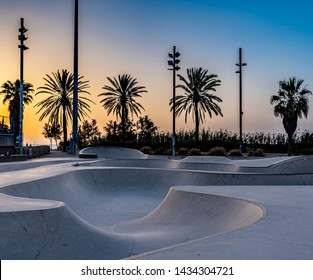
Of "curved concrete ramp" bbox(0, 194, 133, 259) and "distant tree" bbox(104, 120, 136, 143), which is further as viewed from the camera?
"distant tree" bbox(104, 120, 136, 143)

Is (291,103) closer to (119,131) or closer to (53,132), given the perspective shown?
(119,131)

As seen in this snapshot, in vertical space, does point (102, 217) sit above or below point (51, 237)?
below

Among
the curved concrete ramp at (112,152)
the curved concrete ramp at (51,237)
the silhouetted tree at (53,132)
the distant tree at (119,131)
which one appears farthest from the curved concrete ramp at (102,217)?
the silhouetted tree at (53,132)

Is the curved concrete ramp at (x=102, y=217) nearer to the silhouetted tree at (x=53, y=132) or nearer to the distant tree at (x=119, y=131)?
the distant tree at (x=119, y=131)

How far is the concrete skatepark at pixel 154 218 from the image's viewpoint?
432 centimetres

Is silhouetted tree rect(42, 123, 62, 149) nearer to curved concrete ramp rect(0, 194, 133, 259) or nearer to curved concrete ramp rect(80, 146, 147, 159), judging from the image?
curved concrete ramp rect(80, 146, 147, 159)

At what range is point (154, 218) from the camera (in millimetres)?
9281

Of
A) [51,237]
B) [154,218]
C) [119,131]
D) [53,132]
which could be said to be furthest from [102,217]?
[53,132]

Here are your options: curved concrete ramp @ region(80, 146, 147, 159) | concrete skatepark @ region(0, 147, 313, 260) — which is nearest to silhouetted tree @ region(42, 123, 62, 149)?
curved concrete ramp @ region(80, 146, 147, 159)

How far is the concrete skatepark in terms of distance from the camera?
14.2 feet

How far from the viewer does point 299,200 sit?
785 centimetres

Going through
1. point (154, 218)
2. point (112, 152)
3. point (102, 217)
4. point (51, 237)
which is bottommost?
point (102, 217)
